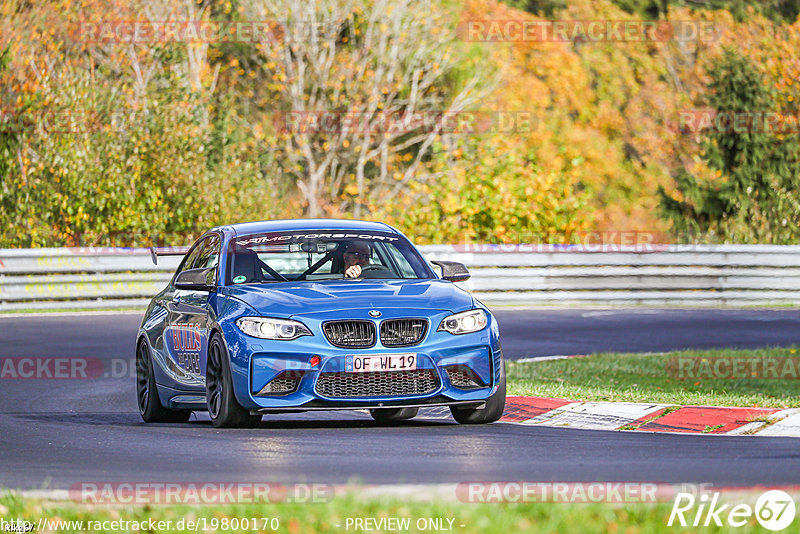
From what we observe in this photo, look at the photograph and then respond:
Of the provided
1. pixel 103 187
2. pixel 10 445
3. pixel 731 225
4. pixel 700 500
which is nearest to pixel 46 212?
pixel 103 187

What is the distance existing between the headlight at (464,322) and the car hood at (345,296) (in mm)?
52

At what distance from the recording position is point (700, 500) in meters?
7.14

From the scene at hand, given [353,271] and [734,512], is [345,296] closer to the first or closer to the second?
[353,271]

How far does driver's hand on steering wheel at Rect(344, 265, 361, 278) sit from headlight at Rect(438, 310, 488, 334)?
1242mm

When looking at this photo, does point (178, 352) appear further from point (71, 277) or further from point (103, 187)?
point (103, 187)

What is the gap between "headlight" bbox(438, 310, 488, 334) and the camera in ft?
36.1

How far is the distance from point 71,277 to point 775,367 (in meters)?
14.1

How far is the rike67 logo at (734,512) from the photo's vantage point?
6.70 m
